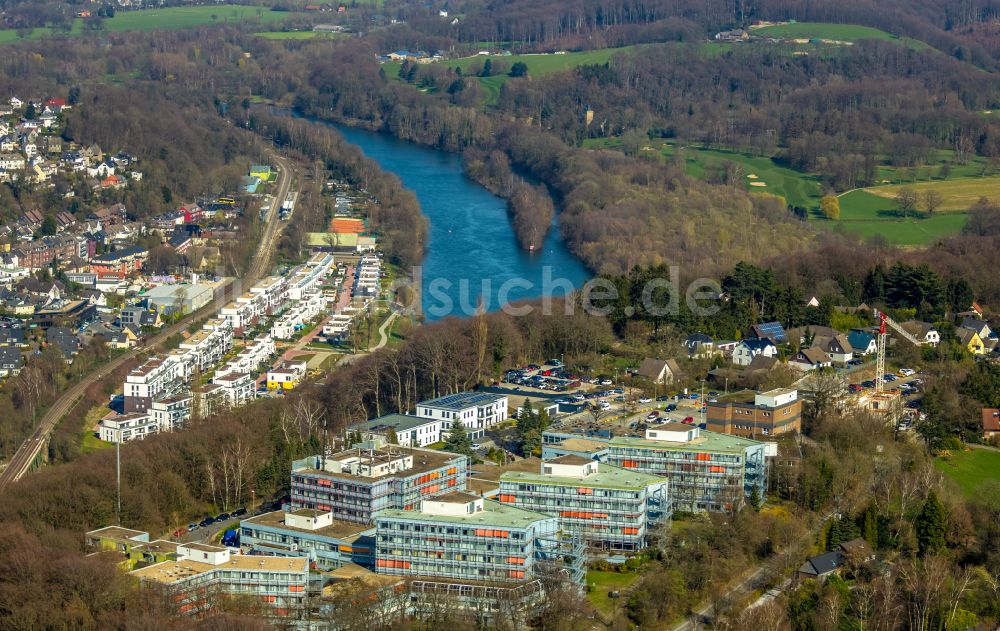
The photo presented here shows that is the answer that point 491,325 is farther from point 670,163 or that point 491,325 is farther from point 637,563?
point 670,163

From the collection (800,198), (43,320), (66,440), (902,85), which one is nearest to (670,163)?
(800,198)

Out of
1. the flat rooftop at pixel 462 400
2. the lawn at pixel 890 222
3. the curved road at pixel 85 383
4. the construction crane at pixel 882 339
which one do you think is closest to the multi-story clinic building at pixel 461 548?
the flat rooftop at pixel 462 400

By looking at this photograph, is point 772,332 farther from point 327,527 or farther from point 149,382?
point 327,527

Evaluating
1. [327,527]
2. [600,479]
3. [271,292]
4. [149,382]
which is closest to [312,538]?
[327,527]

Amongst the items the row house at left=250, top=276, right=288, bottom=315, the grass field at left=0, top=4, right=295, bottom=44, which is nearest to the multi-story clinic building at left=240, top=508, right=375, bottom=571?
the row house at left=250, top=276, right=288, bottom=315

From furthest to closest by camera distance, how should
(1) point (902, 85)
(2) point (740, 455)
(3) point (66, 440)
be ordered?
(1) point (902, 85), (3) point (66, 440), (2) point (740, 455)

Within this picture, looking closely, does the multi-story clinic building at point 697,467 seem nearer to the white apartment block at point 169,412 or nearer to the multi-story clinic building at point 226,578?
the multi-story clinic building at point 226,578
